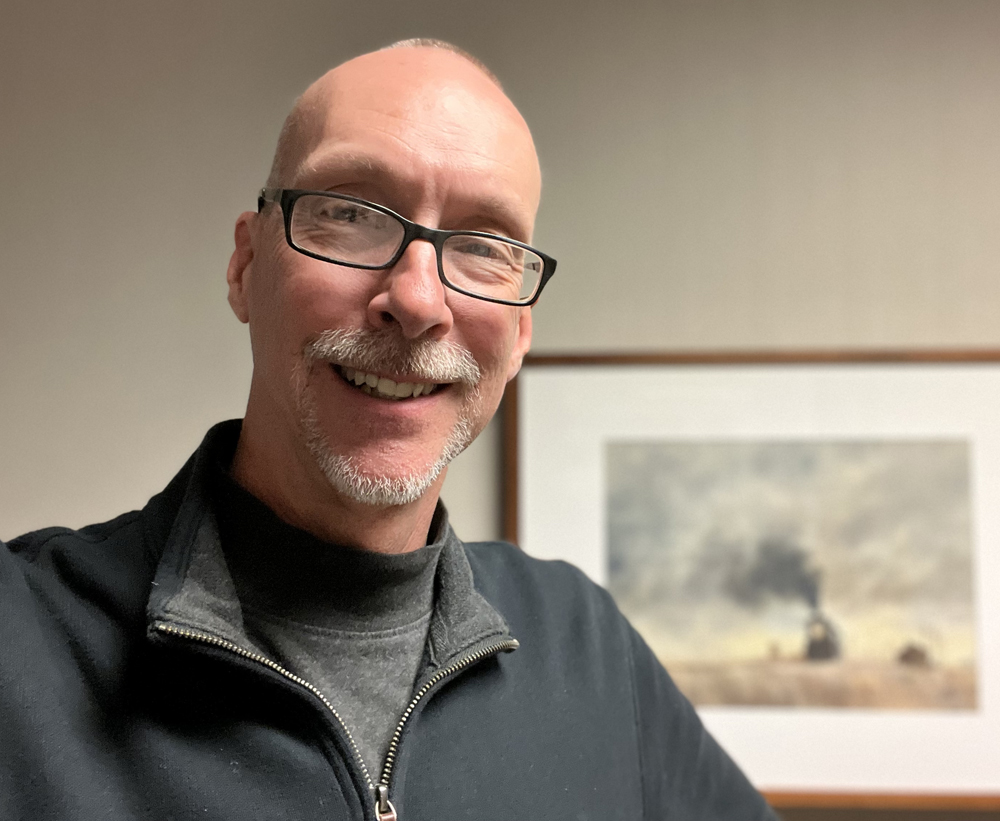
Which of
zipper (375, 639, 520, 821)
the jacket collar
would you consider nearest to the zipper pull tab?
zipper (375, 639, 520, 821)

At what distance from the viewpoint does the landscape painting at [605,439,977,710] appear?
161cm

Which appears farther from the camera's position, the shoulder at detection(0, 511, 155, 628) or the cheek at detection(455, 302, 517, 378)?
the cheek at detection(455, 302, 517, 378)

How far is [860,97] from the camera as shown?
5.62 ft

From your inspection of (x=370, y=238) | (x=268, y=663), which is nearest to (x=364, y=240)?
(x=370, y=238)

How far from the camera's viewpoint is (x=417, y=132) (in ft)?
2.45

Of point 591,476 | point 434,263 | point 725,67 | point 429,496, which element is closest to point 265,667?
point 429,496

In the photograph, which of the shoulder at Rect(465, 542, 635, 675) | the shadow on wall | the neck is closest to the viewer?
the neck

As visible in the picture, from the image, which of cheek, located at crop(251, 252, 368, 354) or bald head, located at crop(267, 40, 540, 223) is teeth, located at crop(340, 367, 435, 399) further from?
bald head, located at crop(267, 40, 540, 223)

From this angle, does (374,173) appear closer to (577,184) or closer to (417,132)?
(417,132)

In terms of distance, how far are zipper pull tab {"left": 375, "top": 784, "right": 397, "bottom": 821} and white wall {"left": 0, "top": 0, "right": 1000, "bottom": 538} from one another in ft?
3.22

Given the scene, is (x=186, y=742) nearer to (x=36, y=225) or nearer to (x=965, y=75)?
(x=36, y=225)

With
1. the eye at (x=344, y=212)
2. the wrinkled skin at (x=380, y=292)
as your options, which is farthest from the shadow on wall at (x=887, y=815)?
the eye at (x=344, y=212)

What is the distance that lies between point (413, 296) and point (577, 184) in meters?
1.09

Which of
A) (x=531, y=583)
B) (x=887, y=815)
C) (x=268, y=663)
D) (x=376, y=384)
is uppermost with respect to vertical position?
(x=376, y=384)
